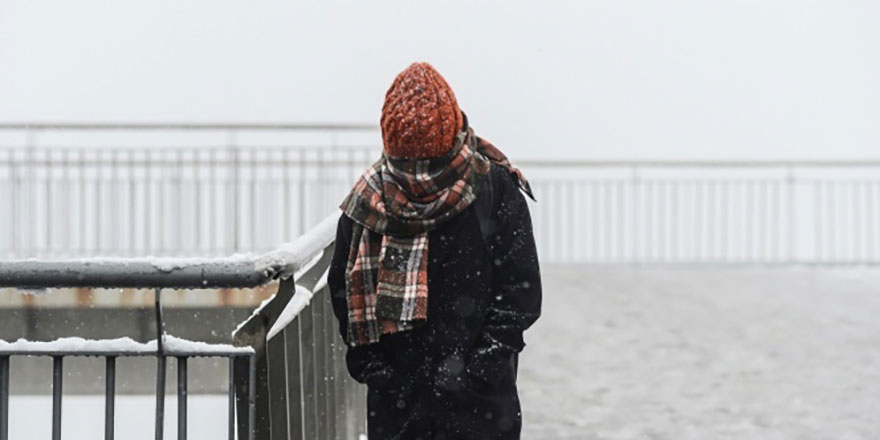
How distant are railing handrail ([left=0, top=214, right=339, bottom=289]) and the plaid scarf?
0.43 metres

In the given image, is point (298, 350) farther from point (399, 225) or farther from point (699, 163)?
point (699, 163)

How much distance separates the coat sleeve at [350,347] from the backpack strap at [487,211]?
365 mm

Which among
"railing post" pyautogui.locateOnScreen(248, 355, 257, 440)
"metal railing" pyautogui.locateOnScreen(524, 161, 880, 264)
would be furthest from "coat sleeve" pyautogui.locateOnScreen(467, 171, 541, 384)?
"metal railing" pyautogui.locateOnScreen(524, 161, 880, 264)

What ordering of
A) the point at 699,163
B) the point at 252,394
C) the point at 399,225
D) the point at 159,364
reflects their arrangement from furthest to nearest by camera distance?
the point at 699,163
the point at 399,225
the point at 252,394
the point at 159,364

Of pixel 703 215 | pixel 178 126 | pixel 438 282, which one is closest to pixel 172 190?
pixel 178 126

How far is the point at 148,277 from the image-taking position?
106 inches

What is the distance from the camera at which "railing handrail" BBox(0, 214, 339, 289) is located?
8.82ft

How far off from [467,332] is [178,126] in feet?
29.6

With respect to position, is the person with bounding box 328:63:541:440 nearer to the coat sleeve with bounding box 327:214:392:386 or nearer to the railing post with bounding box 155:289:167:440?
the coat sleeve with bounding box 327:214:392:386

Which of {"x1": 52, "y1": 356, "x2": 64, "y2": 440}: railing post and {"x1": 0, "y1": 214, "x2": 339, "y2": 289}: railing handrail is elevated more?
{"x1": 0, "y1": 214, "x2": 339, "y2": 289}: railing handrail

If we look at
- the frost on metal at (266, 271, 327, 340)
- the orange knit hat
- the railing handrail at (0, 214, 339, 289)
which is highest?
the orange knit hat

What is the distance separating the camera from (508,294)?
3.14 m

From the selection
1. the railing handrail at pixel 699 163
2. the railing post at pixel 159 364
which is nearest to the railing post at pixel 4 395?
the railing post at pixel 159 364

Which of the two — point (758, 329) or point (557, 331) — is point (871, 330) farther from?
point (557, 331)
